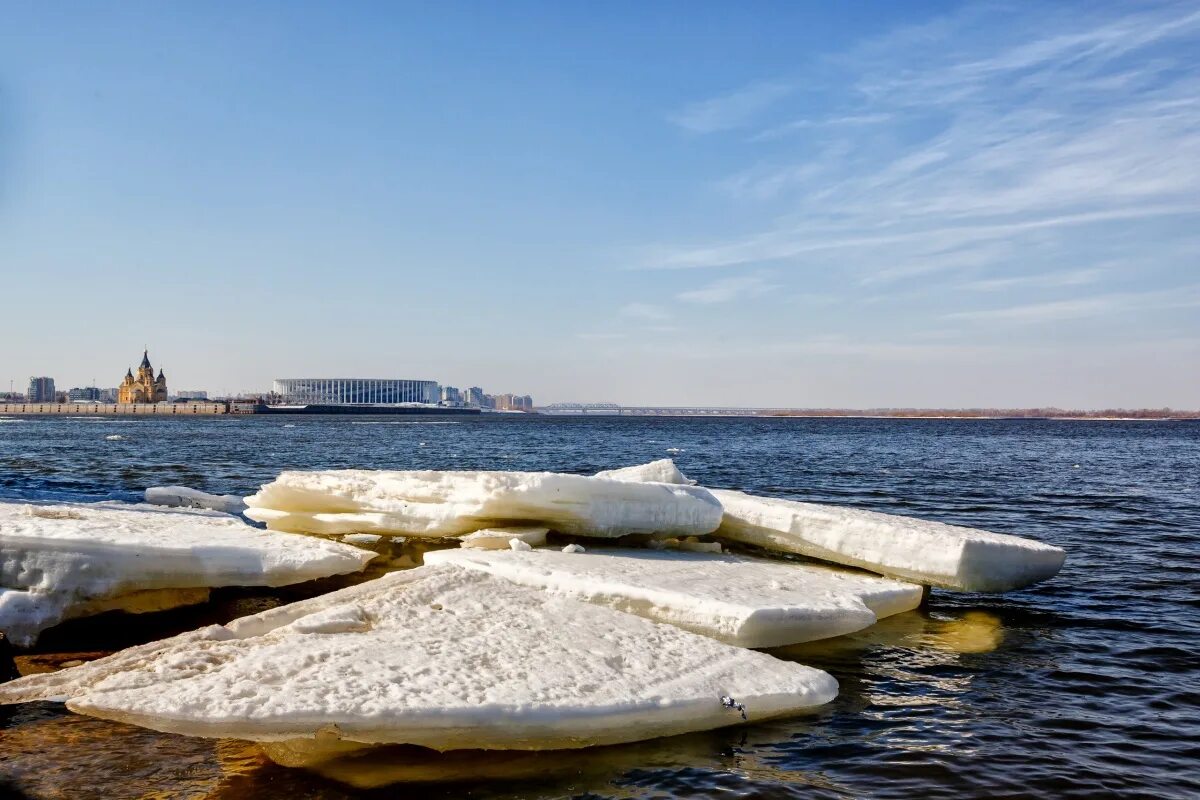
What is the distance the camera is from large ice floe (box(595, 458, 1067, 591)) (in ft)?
34.7

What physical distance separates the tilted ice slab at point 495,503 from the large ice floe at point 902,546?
41.6 inches

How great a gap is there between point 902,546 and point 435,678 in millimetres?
6700

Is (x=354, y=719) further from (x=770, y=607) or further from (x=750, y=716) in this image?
(x=770, y=607)

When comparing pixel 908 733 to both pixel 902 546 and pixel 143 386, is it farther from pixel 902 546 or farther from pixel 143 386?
pixel 143 386

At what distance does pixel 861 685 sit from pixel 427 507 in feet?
17.5

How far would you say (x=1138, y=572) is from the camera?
14.2 meters

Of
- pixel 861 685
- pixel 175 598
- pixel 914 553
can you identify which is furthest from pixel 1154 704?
pixel 175 598

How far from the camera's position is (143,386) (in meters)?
172

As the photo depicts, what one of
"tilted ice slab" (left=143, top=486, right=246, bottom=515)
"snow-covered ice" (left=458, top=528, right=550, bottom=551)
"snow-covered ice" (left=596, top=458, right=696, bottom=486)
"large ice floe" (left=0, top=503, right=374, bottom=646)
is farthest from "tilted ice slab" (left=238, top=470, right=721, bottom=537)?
"tilted ice slab" (left=143, top=486, right=246, bottom=515)

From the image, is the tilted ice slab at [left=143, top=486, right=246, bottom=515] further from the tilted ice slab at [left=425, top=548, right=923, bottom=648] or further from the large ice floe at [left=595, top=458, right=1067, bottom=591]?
the large ice floe at [left=595, top=458, right=1067, bottom=591]

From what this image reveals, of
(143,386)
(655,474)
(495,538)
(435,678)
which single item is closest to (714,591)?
(495,538)

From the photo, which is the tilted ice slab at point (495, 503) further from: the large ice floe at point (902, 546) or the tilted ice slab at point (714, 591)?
the large ice floe at point (902, 546)

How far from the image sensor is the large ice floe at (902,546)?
34.7 ft

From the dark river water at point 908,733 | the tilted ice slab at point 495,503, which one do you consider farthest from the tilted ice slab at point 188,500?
the dark river water at point 908,733
